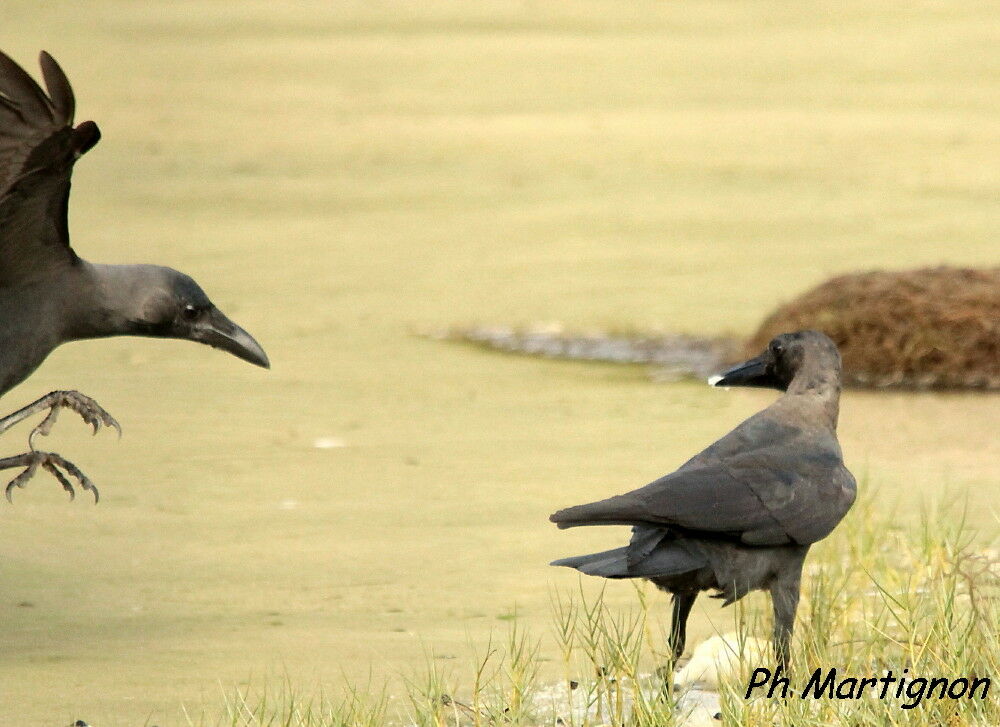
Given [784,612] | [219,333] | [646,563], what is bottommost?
[784,612]

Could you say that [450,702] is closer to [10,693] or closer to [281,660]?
[281,660]

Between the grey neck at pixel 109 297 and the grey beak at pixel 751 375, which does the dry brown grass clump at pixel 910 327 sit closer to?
the grey beak at pixel 751 375

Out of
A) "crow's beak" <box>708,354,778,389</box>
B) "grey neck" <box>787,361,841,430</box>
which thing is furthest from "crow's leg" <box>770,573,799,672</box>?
"crow's beak" <box>708,354,778,389</box>

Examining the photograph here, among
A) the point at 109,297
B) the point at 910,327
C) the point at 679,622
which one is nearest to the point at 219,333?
the point at 109,297

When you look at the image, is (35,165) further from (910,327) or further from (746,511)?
(910,327)

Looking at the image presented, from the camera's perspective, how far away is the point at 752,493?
16.5 feet

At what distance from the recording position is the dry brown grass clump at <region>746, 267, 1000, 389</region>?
389 inches

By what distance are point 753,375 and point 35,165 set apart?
1.94 metres

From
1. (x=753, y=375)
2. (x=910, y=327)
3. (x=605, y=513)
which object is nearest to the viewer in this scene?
(x=605, y=513)

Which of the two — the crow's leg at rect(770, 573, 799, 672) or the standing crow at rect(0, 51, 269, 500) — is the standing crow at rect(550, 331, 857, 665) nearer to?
the crow's leg at rect(770, 573, 799, 672)

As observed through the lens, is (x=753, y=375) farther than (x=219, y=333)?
Yes

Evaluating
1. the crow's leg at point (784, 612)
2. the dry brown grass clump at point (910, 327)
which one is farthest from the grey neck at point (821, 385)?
the dry brown grass clump at point (910, 327)

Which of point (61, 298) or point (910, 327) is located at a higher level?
point (61, 298)

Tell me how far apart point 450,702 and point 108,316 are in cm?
128
